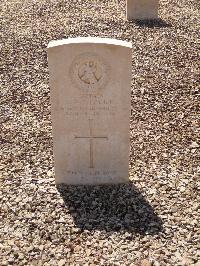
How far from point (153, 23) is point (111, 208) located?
295 inches

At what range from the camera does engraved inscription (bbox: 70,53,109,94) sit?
4461 millimetres

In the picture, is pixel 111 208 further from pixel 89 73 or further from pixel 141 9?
pixel 141 9

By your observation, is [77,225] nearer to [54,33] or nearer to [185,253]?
[185,253]

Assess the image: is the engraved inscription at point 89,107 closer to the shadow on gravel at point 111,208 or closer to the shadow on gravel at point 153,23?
the shadow on gravel at point 111,208

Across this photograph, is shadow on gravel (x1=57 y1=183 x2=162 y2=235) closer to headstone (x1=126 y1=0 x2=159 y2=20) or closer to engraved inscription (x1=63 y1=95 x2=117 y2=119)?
engraved inscription (x1=63 y1=95 x2=117 y2=119)

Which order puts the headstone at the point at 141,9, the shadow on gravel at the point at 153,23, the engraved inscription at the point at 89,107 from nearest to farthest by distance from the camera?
the engraved inscription at the point at 89,107, the shadow on gravel at the point at 153,23, the headstone at the point at 141,9

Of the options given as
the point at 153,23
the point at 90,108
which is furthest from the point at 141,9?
the point at 90,108

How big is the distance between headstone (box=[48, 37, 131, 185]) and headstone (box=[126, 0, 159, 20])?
7160mm

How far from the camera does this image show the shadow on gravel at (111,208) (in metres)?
4.50

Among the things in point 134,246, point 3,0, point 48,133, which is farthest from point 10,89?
point 3,0

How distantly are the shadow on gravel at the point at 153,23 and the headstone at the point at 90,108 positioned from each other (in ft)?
21.8

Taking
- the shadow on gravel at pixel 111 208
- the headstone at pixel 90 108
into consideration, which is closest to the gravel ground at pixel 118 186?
the shadow on gravel at pixel 111 208

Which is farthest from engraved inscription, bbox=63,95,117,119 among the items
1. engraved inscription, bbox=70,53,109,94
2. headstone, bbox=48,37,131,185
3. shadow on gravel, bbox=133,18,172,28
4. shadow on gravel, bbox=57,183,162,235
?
shadow on gravel, bbox=133,18,172,28

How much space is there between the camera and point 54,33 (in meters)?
10.5
